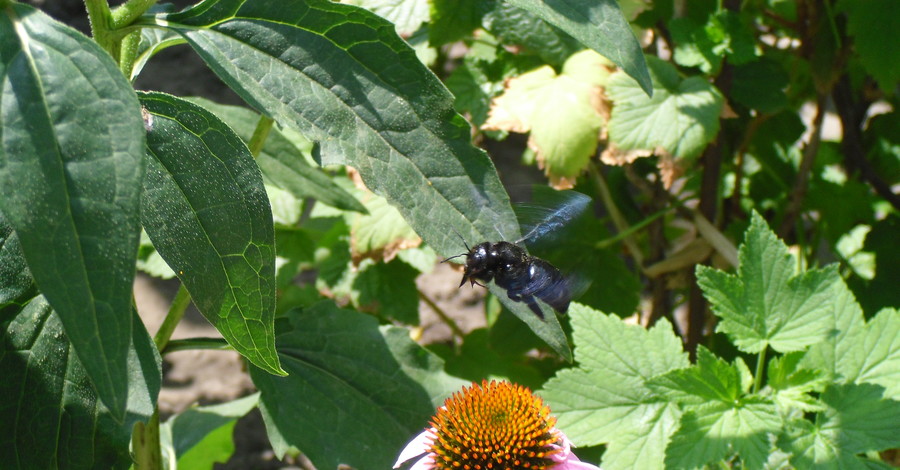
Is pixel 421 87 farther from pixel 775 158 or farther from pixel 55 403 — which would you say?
pixel 775 158

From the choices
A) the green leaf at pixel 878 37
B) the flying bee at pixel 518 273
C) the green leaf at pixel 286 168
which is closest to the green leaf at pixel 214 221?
the flying bee at pixel 518 273

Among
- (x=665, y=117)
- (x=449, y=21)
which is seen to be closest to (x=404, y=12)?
(x=449, y=21)

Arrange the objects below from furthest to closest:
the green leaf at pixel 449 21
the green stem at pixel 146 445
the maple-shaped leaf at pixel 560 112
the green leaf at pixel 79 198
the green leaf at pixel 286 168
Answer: the green leaf at pixel 449 21 < the maple-shaped leaf at pixel 560 112 < the green leaf at pixel 286 168 < the green stem at pixel 146 445 < the green leaf at pixel 79 198

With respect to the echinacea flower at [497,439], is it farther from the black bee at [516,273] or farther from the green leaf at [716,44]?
the green leaf at [716,44]

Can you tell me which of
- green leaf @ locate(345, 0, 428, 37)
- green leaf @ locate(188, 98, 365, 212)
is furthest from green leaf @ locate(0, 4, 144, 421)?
green leaf @ locate(345, 0, 428, 37)

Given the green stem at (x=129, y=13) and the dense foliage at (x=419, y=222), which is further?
the green stem at (x=129, y=13)

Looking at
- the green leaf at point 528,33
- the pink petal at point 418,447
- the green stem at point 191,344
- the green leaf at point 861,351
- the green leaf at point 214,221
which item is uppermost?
the green leaf at point 214,221
